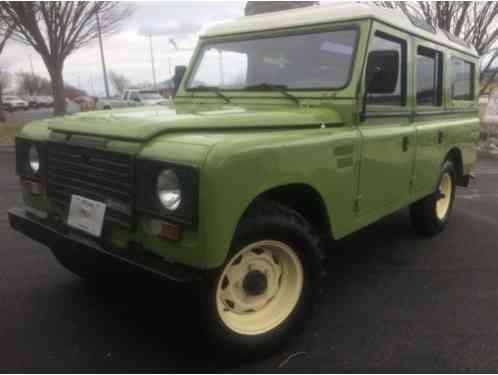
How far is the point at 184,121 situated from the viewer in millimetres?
2367

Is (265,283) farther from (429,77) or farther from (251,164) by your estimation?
(429,77)

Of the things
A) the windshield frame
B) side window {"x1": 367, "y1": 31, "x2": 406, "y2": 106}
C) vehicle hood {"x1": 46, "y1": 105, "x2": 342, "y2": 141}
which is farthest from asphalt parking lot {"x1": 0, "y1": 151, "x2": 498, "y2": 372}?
the windshield frame

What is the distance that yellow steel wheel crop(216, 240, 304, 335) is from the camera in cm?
246

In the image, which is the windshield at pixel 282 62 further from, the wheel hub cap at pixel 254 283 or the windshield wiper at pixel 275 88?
the wheel hub cap at pixel 254 283

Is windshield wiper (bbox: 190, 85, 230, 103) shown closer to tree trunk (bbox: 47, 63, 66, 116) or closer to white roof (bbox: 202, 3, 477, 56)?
white roof (bbox: 202, 3, 477, 56)

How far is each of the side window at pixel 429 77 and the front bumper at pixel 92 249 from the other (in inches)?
112

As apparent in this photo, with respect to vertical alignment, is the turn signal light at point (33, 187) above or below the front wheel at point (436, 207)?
above

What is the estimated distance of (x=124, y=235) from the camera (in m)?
2.32

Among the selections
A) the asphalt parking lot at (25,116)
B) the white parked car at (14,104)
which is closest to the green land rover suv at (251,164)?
the asphalt parking lot at (25,116)

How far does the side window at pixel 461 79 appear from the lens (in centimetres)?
465

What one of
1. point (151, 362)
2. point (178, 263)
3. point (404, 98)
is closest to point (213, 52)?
point (404, 98)

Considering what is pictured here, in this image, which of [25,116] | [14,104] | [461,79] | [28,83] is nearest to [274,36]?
[461,79]

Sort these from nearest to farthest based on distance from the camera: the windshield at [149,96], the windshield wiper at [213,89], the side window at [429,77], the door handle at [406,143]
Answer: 1. the windshield wiper at [213,89]
2. the door handle at [406,143]
3. the side window at [429,77]
4. the windshield at [149,96]

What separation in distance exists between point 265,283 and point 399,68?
208cm
